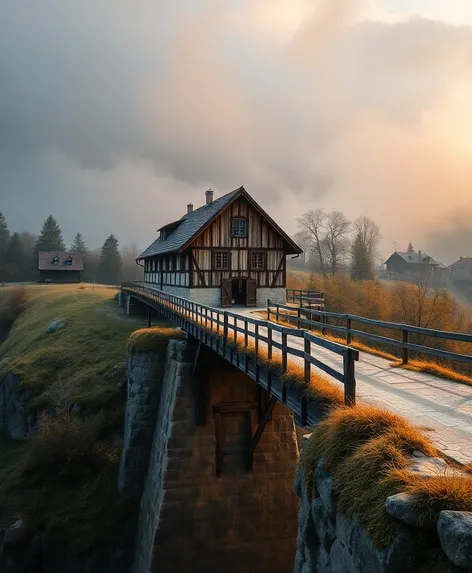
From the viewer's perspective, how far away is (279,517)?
1527cm

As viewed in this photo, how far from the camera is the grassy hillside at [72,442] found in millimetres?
17391

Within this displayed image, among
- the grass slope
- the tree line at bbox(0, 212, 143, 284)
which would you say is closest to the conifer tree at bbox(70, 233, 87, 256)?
the tree line at bbox(0, 212, 143, 284)

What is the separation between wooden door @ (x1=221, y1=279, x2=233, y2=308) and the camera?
28.5 m

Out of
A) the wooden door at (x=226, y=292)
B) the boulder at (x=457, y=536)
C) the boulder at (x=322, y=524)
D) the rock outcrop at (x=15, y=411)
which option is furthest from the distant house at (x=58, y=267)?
the boulder at (x=457, y=536)

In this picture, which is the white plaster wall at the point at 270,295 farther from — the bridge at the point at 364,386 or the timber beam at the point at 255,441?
the bridge at the point at 364,386

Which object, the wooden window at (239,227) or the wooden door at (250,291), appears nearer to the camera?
the wooden window at (239,227)

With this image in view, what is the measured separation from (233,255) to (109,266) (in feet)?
205

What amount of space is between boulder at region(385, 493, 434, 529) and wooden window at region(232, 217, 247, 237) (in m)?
25.0

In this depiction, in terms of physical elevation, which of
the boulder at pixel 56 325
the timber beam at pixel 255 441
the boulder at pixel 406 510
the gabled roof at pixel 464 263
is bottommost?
the timber beam at pixel 255 441

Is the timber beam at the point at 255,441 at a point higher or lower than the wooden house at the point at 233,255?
lower

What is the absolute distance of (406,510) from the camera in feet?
13.0

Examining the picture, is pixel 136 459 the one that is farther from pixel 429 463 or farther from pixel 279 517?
pixel 429 463

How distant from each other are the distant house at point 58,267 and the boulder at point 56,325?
36.8m

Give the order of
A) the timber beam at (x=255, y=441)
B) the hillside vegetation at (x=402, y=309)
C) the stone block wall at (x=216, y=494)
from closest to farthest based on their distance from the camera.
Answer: the timber beam at (x=255, y=441), the stone block wall at (x=216, y=494), the hillside vegetation at (x=402, y=309)
